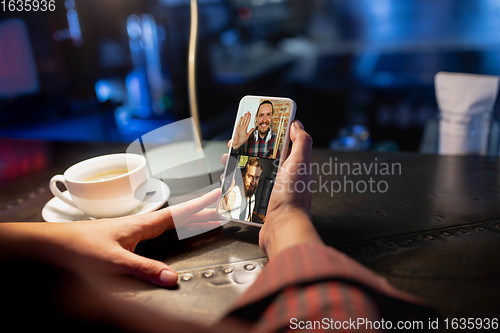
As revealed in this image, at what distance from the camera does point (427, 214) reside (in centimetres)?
56

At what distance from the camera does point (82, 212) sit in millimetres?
579

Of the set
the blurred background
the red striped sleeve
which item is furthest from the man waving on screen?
the blurred background

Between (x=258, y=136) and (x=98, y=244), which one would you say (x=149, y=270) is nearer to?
(x=98, y=244)

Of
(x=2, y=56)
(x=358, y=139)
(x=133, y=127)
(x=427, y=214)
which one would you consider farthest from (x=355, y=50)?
(x=427, y=214)

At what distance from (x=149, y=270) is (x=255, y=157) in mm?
234

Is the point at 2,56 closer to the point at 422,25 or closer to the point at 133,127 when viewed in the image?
the point at 133,127

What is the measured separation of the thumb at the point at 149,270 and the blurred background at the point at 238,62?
4.11 feet

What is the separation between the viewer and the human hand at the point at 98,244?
1.40ft

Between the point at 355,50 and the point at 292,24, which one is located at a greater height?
the point at 292,24

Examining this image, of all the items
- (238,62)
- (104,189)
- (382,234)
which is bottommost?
(382,234)

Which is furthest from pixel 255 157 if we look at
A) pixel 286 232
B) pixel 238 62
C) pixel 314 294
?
pixel 238 62

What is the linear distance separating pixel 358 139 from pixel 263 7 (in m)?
1.87

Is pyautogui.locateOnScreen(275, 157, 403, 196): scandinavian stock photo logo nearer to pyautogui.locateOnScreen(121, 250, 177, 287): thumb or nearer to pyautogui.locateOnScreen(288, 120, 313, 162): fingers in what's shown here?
pyautogui.locateOnScreen(288, 120, 313, 162): fingers

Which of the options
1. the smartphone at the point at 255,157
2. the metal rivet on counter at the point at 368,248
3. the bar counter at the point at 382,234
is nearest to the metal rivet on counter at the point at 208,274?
the bar counter at the point at 382,234
